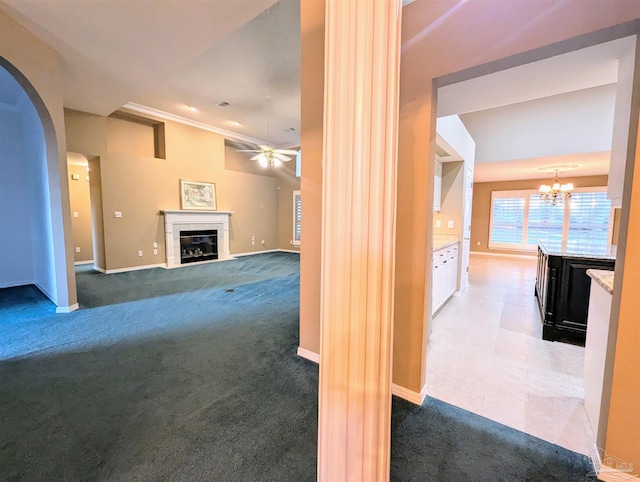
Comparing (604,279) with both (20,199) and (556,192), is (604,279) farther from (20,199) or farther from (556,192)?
(20,199)

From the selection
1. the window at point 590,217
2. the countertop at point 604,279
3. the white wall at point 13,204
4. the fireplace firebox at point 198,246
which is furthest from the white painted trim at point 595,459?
the window at point 590,217

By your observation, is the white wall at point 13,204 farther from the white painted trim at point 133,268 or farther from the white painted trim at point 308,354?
the white painted trim at point 308,354

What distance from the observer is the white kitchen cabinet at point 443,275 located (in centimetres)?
303

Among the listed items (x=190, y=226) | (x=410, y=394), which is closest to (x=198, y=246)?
(x=190, y=226)

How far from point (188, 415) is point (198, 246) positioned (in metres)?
5.90

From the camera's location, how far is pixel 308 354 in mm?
2279

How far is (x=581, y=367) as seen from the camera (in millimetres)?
2252

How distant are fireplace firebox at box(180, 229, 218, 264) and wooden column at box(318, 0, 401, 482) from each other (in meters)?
6.66

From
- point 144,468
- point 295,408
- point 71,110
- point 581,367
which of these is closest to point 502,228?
point 581,367

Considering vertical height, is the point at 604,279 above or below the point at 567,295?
above

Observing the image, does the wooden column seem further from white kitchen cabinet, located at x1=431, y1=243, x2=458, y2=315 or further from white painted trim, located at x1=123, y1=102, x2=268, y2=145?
white painted trim, located at x1=123, y1=102, x2=268, y2=145

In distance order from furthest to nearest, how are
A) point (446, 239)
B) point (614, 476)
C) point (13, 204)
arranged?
point (13, 204), point (446, 239), point (614, 476)

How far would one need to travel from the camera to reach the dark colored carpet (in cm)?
131

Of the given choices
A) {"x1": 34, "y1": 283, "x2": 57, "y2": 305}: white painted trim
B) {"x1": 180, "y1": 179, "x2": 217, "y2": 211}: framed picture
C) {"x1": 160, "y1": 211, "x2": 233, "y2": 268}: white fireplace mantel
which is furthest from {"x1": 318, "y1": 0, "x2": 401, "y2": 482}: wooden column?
{"x1": 180, "y1": 179, "x2": 217, "y2": 211}: framed picture
